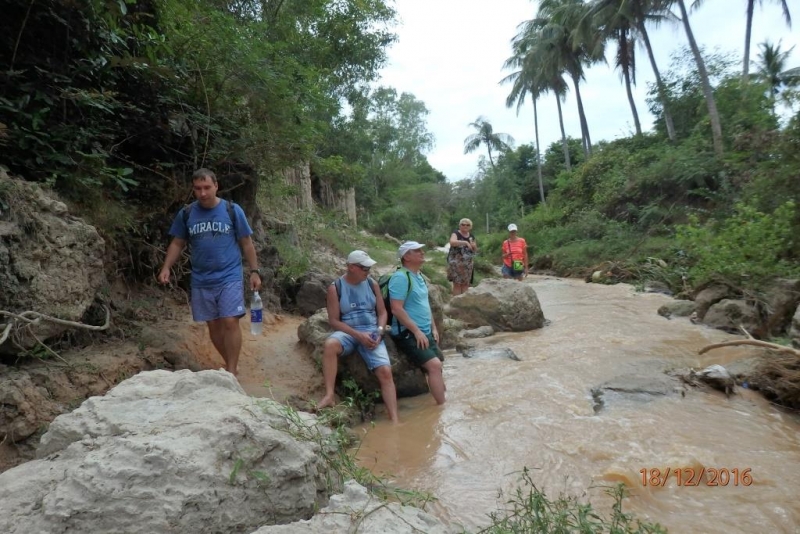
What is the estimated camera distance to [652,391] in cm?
447

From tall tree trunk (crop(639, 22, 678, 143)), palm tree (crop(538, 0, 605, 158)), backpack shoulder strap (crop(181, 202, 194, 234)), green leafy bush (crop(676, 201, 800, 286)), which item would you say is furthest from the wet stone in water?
palm tree (crop(538, 0, 605, 158))

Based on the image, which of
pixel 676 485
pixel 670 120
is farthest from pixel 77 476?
pixel 670 120

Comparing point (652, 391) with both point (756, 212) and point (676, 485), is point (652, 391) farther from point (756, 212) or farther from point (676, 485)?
point (756, 212)

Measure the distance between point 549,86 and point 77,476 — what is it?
33838 mm

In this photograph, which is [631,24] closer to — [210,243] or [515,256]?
[515,256]

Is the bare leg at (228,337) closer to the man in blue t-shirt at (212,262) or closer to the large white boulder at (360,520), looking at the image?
the man in blue t-shirt at (212,262)

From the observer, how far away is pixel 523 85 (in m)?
33.2

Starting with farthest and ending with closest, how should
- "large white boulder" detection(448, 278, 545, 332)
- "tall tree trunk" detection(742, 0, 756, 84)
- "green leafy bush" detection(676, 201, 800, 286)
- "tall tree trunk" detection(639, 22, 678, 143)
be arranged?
"tall tree trunk" detection(639, 22, 678, 143), "tall tree trunk" detection(742, 0, 756, 84), "large white boulder" detection(448, 278, 545, 332), "green leafy bush" detection(676, 201, 800, 286)

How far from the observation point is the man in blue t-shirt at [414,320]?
15.0 ft

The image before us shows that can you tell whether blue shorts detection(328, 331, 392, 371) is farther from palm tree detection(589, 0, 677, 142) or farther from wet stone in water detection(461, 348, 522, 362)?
palm tree detection(589, 0, 677, 142)

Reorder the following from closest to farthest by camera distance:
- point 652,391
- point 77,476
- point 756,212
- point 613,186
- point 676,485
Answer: point 77,476
point 676,485
point 652,391
point 756,212
point 613,186

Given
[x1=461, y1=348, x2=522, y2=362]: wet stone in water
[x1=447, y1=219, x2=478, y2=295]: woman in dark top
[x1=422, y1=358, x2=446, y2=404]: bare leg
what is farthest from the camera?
[x1=447, y1=219, x2=478, y2=295]: woman in dark top

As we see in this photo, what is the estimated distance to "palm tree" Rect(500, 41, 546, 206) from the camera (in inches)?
1242
